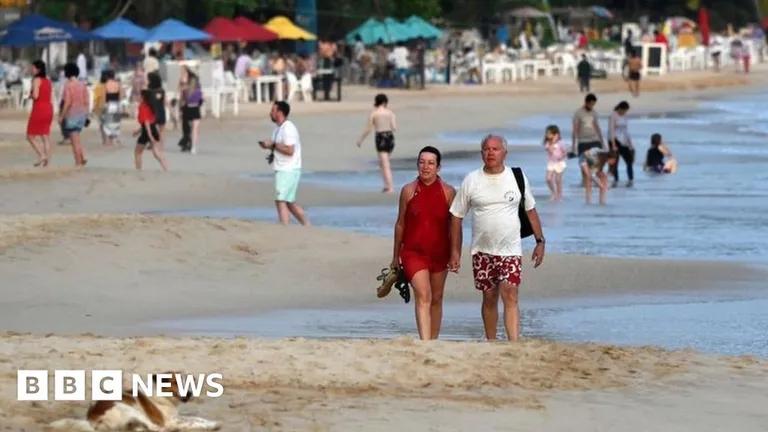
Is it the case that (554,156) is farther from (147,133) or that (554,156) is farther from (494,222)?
(494,222)

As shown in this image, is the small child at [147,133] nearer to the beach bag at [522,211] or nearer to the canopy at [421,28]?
the beach bag at [522,211]

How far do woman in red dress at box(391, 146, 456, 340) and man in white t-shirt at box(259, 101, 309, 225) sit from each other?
6.66 m

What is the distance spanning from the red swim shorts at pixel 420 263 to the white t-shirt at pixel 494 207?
315 millimetres

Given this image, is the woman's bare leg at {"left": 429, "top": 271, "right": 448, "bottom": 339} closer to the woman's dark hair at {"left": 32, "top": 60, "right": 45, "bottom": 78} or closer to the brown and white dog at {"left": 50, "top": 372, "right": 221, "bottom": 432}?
the brown and white dog at {"left": 50, "top": 372, "right": 221, "bottom": 432}

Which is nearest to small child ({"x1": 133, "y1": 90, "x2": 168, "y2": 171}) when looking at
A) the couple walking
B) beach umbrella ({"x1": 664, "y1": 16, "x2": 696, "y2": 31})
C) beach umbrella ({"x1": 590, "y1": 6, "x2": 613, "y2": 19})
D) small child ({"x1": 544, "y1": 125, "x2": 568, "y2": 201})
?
small child ({"x1": 544, "y1": 125, "x2": 568, "y2": 201})

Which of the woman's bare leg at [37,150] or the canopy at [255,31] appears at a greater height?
the canopy at [255,31]

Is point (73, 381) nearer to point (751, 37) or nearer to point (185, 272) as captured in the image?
point (185, 272)

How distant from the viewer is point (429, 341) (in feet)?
36.5

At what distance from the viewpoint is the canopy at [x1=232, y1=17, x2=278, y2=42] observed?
156 feet

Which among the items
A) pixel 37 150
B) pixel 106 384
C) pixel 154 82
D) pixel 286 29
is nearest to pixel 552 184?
pixel 37 150

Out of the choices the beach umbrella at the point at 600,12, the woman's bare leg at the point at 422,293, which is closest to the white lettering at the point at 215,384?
the woman's bare leg at the point at 422,293

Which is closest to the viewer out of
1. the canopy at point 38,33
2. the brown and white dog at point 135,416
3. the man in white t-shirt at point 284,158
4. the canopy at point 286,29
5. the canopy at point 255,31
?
the brown and white dog at point 135,416

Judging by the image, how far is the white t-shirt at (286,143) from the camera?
18.4 m

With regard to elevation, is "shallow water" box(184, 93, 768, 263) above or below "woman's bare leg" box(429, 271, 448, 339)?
below
